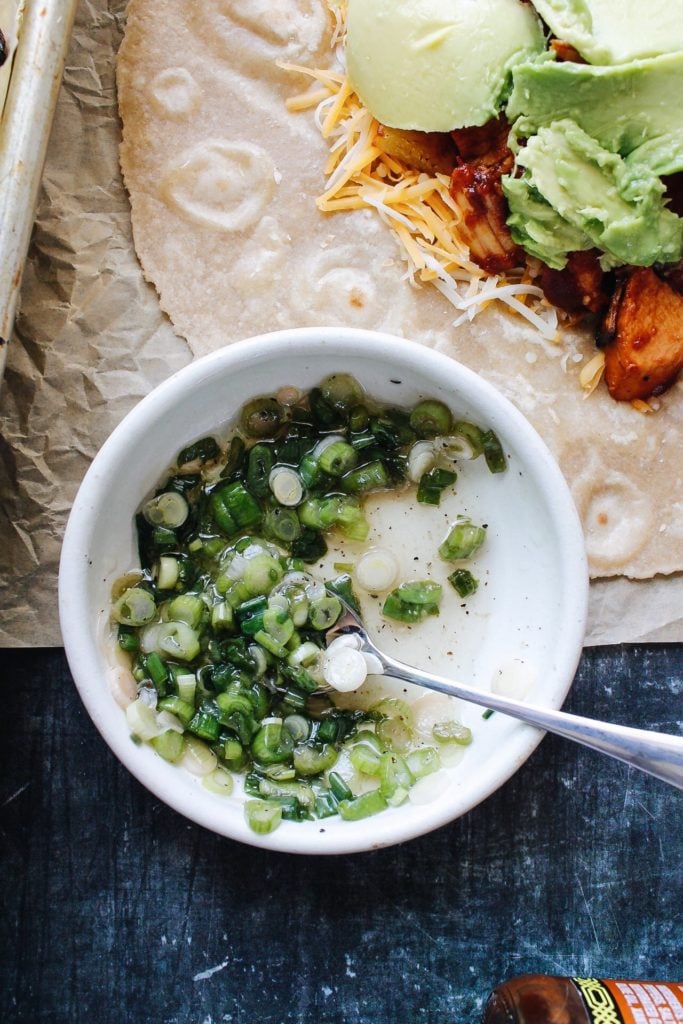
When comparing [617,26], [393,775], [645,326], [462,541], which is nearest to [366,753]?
[393,775]

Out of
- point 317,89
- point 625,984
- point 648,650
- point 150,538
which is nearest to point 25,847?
point 150,538

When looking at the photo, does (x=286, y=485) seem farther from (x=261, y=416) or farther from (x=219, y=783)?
(x=219, y=783)

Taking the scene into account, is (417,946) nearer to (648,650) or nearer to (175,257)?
(648,650)

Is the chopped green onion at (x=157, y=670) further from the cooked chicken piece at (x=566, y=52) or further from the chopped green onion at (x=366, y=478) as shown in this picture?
the cooked chicken piece at (x=566, y=52)

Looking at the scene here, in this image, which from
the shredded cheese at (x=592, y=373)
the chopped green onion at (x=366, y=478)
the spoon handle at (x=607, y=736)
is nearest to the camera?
the spoon handle at (x=607, y=736)

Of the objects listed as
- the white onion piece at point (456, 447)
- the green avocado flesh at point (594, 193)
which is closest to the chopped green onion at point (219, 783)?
the white onion piece at point (456, 447)

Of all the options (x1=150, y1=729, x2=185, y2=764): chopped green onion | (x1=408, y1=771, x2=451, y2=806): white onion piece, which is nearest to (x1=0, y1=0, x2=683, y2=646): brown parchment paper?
(x1=150, y1=729, x2=185, y2=764): chopped green onion

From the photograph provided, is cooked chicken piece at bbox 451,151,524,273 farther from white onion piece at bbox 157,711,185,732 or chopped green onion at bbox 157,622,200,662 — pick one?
white onion piece at bbox 157,711,185,732
